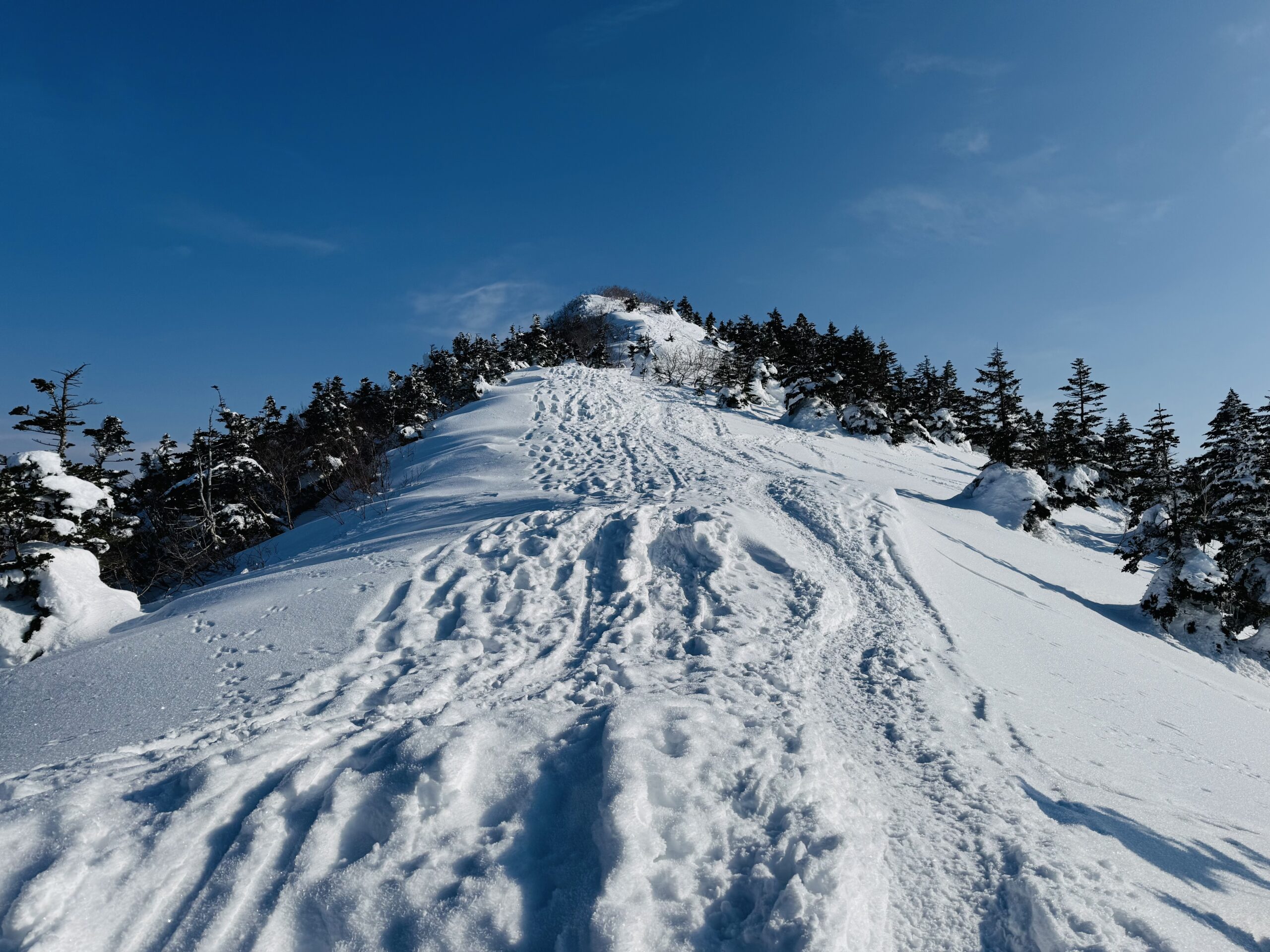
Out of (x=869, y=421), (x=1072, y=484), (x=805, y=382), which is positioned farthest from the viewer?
(x=805, y=382)

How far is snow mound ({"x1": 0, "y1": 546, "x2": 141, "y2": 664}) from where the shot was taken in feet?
25.8

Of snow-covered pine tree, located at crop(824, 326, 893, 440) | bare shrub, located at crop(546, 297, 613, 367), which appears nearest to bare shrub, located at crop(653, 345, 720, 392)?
bare shrub, located at crop(546, 297, 613, 367)

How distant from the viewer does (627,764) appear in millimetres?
3729

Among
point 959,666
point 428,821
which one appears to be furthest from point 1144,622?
point 428,821

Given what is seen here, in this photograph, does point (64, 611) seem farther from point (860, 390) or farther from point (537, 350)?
point (537, 350)

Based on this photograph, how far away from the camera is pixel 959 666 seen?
5914 mm

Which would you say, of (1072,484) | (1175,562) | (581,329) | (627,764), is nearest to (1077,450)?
(1072,484)

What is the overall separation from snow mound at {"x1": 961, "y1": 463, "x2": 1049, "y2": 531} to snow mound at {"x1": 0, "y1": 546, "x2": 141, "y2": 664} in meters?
22.6

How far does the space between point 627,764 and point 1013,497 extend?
61.8 feet

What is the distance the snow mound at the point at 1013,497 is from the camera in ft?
55.3

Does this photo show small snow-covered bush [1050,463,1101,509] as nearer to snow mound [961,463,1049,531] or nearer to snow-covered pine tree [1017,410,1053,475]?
snow-covered pine tree [1017,410,1053,475]

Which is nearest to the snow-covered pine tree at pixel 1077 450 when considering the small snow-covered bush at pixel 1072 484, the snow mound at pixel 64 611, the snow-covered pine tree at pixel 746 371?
the small snow-covered bush at pixel 1072 484

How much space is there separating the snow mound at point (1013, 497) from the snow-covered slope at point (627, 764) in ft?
27.7

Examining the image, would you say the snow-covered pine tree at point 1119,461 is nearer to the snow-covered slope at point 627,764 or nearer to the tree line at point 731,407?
the tree line at point 731,407
